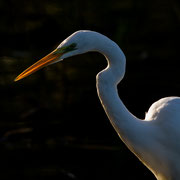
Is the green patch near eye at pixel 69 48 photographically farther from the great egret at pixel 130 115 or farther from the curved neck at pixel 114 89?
the curved neck at pixel 114 89

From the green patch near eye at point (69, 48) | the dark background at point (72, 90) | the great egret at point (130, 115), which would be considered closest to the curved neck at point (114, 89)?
the great egret at point (130, 115)

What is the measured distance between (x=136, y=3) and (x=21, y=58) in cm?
155

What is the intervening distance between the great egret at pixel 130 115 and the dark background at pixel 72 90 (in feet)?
4.94

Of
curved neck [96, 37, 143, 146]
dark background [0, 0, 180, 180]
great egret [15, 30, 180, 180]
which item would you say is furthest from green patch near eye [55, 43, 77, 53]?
dark background [0, 0, 180, 180]

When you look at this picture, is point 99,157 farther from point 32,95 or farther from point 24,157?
point 32,95

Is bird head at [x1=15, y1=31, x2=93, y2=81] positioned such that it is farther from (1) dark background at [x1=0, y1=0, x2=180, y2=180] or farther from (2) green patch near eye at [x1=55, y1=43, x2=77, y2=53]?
(1) dark background at [x1=0, y1=0, x2=180, y2=180]

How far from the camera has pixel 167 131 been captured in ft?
11.2

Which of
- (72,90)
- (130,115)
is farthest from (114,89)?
(72,90)

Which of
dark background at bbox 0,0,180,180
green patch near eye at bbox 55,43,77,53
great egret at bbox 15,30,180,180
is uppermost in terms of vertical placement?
green patch near eye at bbox 55,43,77,53

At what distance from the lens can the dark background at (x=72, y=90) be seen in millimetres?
5246

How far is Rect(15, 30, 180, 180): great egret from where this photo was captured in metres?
3.14

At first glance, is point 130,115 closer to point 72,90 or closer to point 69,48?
point 69,48

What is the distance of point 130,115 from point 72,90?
10.4 feet

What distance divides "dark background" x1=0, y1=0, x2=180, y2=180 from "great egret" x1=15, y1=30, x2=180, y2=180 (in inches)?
59.2
